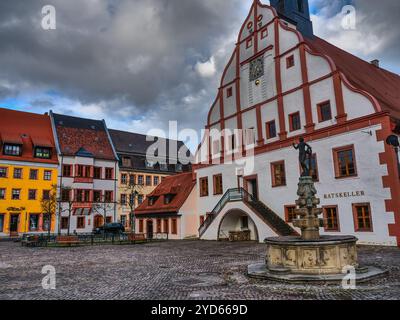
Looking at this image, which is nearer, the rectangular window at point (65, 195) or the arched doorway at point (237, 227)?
the arched doorway at point (237, 227)

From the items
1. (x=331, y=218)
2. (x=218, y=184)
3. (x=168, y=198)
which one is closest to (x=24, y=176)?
(x=168, y=198)

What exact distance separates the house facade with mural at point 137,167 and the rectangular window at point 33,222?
10.7m

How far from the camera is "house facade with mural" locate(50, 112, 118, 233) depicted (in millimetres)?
43406

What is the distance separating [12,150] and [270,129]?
3169cm

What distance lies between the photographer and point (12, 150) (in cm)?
4109

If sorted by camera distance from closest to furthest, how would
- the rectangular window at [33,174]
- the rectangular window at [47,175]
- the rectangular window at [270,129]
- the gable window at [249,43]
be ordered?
the rectangular window at [270,129]
the gable window at [249,43]
the rectangular window at [33,174]
the rectangular window at [47,175]

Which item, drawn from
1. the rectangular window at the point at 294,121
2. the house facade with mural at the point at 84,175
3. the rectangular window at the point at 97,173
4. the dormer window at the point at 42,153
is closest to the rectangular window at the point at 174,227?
the house facade with mural at the point at 84,175

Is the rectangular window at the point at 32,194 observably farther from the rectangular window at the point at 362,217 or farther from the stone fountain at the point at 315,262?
the stone fountain at the point at 315,262

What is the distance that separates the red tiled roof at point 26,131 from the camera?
41656 mm

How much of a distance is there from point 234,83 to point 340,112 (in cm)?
1121

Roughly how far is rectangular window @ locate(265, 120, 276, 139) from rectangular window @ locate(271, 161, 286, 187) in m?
2.24

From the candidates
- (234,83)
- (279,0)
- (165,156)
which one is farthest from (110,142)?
(279,0)

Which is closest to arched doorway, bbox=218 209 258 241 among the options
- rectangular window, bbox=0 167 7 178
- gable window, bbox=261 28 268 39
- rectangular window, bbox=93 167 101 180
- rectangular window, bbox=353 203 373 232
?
rectangular window, bbox=353 203 373 232

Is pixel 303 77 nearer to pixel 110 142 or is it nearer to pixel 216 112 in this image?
pixel 216 112
